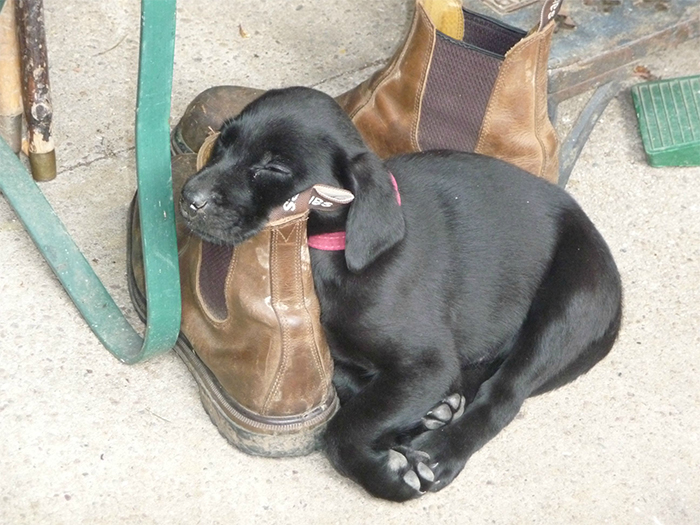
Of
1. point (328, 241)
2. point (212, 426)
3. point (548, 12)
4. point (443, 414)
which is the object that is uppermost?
point (548, 12)

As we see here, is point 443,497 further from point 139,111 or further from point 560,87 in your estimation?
point 560,87

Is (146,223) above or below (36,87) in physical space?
above

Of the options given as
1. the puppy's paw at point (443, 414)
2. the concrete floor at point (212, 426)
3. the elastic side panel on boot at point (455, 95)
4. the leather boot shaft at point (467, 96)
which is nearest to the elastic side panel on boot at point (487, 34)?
the leather boot shaft at point (467, 96)

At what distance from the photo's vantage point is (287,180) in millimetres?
2455

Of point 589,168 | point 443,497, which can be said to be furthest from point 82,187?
point 589,168

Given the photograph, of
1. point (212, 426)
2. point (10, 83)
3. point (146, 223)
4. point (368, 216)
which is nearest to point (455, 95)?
point (368, 216)

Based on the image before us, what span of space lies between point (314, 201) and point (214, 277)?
411 mm

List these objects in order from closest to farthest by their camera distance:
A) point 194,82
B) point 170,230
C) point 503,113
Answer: point 170,230
point 503,113
point 194,82

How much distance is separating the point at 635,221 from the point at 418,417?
56.7 inches

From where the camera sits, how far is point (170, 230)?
2.61m

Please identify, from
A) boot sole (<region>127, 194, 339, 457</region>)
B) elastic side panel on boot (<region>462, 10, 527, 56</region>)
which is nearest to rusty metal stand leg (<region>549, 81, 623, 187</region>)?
elastic side panel on boot (<region>462, 10, 527, 56</region>)

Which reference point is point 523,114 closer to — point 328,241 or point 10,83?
point 328,241

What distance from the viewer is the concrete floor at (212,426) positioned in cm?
255

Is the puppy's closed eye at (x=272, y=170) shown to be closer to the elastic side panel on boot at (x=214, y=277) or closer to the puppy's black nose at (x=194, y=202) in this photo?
the puppy's black nose at (x=194, y=202)
